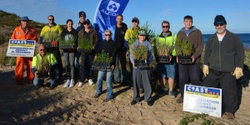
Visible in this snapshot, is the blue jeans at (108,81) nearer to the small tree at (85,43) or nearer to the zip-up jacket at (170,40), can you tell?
the small tree at (85,43)

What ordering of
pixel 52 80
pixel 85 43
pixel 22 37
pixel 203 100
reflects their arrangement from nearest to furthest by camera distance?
pixel 203 100 → pixel 85 43 → pixel 52 80 → pixel 22 37

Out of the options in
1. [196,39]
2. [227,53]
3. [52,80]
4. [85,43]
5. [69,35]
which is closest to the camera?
[227,53]

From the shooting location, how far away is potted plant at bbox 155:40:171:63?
6789 millimetres

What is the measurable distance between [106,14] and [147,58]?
276 centimetres

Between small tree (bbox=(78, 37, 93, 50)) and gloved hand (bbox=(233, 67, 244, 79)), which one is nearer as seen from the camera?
gloved hand (bbox=(233, 67, 244, 79))

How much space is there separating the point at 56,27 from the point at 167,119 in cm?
446

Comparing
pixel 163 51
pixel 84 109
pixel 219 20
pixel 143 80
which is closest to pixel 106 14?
pixel 163 51

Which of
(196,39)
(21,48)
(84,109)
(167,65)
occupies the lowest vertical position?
(84,109)

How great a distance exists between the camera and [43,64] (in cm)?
782

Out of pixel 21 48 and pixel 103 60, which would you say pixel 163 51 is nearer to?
pixel 103 60

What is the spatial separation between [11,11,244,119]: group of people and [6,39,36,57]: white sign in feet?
0.55

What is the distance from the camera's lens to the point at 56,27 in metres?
8.06

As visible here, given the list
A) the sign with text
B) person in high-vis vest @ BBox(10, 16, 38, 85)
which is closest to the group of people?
person in high-vis vest @ BBox(10, 16, 38, 85)

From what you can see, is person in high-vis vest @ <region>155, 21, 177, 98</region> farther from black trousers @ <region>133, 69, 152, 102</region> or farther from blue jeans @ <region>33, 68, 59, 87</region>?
blue jeans @ <region>33, 68, 59, 87</region>
